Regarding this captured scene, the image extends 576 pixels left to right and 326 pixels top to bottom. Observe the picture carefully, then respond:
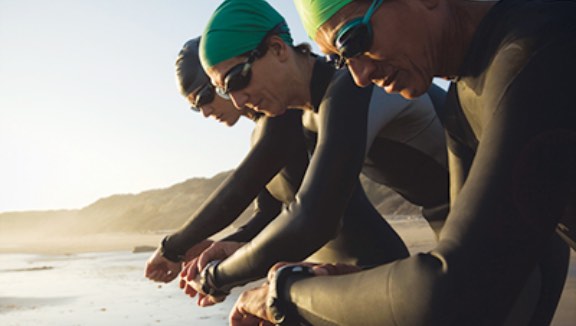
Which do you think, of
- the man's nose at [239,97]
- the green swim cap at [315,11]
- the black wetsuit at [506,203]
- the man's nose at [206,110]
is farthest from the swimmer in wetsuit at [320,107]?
the black wetsuit at [506,203]

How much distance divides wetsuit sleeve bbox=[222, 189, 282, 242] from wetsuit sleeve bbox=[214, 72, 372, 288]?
1.16 meters

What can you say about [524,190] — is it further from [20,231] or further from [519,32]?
[20,231]

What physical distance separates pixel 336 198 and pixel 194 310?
5.64 m

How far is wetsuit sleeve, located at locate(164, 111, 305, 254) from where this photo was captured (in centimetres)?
262

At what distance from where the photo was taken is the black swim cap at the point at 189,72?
3.42 m

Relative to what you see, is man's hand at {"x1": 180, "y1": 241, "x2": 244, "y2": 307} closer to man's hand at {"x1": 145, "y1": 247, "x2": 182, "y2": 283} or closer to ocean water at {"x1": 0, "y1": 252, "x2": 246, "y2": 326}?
man's hand at {"x1": 145, "y1": 247, "x2": 182, "y2": 283}

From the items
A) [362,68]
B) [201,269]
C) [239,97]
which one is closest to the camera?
[362,68]

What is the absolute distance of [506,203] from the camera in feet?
3.49

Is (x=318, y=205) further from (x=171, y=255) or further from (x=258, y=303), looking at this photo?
(x=171, y=255)

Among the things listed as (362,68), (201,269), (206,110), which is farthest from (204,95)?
(362,68)

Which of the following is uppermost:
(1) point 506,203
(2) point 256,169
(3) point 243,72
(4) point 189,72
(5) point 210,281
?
(1) point 506,203

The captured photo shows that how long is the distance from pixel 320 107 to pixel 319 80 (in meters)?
0.26

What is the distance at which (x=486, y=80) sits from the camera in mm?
1280

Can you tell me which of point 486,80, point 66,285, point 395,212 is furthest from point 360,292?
point 395,212
